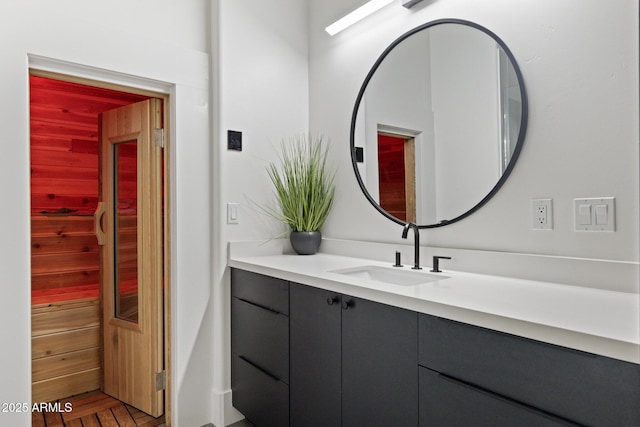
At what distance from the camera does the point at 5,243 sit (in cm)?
164

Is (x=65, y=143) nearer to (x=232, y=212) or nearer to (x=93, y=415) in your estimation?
(x=232, y=212)

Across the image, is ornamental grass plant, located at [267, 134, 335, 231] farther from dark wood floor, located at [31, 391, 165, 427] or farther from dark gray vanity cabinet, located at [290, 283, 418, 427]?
dark wood floor, located at [31, 391, 165, 427]

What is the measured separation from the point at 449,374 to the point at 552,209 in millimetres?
751

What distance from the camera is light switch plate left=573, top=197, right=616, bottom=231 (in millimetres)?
1321

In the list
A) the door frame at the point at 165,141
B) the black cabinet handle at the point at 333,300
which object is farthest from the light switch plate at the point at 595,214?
the door frame at the point at 165,141

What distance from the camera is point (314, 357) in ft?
5.32

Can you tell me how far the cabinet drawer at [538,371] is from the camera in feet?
2.73

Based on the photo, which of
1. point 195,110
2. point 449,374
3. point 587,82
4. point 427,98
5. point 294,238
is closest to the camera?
point 449,374

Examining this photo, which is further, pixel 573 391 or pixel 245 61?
pixel 245 61

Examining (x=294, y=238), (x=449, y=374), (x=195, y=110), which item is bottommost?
(x=449, y=374)

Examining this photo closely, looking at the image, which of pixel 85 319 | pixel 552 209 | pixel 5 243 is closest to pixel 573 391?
pixel 552 209

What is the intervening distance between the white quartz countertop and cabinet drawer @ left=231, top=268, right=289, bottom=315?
0.08 m

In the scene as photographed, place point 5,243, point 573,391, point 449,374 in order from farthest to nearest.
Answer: point 5,243
point 449,374
point 573,391

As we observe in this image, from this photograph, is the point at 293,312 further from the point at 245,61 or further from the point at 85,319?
the point at 85,319
